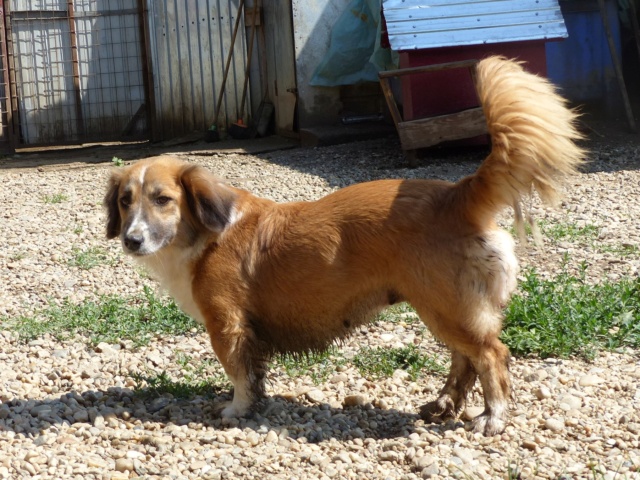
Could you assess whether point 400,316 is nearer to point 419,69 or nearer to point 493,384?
point 493,384

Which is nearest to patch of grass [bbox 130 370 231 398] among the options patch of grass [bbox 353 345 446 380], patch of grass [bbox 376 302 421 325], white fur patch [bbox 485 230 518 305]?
patch of grass [bbox 353 345 446 380]

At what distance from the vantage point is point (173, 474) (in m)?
3.83

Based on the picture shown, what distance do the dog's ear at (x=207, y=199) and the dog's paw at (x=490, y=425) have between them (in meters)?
1.62

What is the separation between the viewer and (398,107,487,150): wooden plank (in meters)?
10.6

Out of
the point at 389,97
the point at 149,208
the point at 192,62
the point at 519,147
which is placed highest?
the point at 192,62

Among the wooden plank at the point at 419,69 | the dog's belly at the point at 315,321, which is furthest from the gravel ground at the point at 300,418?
the wooden plank at the point at 419,69

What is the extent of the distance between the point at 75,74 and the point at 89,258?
8.74 meters

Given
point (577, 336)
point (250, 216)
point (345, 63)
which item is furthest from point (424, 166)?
point (250, 216)

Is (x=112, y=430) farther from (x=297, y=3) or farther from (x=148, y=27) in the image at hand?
(x=148, y=27)

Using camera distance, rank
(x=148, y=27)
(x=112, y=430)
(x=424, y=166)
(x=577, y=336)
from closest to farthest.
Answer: (x=112, y=430)
(x=577, y=336)
(x=424, y=166)
(x=148, y=27)

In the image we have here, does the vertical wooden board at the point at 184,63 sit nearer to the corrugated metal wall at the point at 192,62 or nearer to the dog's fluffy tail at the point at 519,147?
the corrugated metal wall at the point at 192,62

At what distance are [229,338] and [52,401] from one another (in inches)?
43.9

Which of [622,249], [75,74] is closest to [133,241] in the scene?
[622,249]

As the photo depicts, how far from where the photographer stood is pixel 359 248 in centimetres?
426
